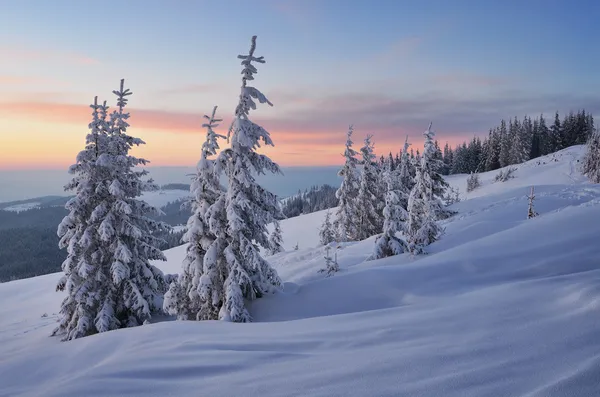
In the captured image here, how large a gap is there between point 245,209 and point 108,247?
753cm

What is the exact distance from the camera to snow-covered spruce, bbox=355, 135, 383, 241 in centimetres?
3544

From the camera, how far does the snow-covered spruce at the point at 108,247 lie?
1477cm

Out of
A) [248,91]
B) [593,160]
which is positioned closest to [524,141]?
[593,160]

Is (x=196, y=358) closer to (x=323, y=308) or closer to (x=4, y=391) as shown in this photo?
(x=4, y=391)

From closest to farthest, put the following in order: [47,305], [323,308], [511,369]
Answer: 1. [511,369]
2. [323,308]
3. [47,305]

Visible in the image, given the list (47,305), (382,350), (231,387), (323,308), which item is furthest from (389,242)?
(47,305)

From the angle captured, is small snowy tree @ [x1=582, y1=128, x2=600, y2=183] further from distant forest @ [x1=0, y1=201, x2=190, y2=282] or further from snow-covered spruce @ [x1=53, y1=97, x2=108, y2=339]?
distant forest @ [x1=0, y1=201, x2=190, y2=282]

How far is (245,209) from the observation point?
41.1ft

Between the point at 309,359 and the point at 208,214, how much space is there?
8.50 meters

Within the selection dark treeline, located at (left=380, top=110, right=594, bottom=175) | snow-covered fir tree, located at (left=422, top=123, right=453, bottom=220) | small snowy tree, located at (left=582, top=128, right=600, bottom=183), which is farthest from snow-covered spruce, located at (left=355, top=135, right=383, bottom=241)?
dark treeline, located at (left=380, top=110, right=594, bottom=175)

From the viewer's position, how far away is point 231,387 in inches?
164

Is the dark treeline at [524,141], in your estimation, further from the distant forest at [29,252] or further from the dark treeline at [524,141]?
the distant forest at [29,252]

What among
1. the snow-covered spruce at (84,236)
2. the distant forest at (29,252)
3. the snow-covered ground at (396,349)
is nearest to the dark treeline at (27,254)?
the distant forest at (29,252)

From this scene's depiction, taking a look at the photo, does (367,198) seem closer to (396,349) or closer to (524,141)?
(396,349)
